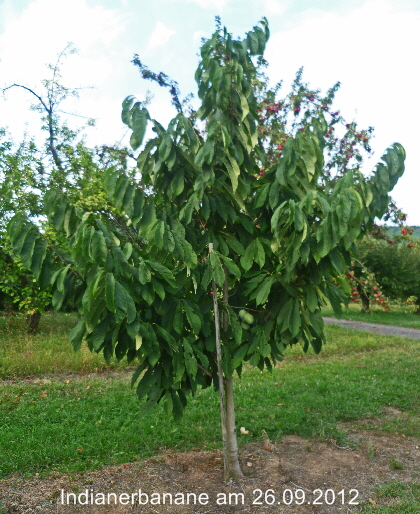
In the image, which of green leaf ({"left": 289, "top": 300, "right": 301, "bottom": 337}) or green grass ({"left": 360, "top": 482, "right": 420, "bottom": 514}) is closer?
green leaf ({"left": 289, "top": 300, "right": 301, "bottom": 337})

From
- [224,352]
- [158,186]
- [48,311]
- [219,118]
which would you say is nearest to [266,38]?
[219,118]

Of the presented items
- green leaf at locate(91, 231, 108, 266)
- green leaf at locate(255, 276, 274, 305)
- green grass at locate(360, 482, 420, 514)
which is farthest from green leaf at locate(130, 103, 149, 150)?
green grass at locate(360, 482, 420, 514)

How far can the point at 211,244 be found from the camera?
358 cm

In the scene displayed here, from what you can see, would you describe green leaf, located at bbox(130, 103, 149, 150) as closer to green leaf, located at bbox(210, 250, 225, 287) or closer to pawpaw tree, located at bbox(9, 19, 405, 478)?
pawpaw tree, located at bbox(9, 19, 405, 478)

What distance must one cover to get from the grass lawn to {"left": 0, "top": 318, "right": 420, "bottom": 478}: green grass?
0.01m

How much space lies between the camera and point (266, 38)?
12.6ft

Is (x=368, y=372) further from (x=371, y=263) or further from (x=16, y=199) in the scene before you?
(x=371, y=263)

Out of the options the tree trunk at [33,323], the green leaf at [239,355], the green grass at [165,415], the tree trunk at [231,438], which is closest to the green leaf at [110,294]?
the green leaf at [239,355]

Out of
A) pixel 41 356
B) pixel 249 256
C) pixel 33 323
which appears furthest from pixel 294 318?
pixel 33 323

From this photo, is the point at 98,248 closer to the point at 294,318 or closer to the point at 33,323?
the point at 294,318

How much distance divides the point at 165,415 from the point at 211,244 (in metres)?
3.68

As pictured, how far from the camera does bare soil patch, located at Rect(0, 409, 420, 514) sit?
385cm

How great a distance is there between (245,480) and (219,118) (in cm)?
314

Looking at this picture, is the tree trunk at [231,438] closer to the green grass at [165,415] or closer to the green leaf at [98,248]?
the green grass at [165,415]
